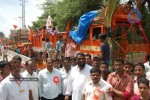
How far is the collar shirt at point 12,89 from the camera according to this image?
14.6ft

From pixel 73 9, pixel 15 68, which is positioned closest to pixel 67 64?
pixel 15 68

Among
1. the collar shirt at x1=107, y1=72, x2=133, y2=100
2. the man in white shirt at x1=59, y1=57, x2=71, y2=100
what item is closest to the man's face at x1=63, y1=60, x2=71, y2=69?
the man in white shirt at x1=59, y1=57, x2=71, y2=100

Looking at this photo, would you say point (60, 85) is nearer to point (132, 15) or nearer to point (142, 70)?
point (142, 70)

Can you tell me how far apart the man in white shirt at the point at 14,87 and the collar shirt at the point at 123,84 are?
1.31 metres

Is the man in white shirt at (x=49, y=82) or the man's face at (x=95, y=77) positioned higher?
the man's face at (x=95, y=77)

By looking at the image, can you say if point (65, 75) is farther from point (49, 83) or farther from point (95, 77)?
point (95, 77)

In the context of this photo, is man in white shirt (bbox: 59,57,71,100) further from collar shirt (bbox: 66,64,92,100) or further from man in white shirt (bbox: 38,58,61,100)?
collar shirt (bbox: 66,64,92,100)

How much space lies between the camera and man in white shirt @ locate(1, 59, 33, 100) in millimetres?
4441

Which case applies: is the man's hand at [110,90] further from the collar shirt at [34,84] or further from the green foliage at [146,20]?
the green foliage at [146,20]

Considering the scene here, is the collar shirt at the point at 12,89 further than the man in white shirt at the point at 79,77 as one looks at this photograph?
No

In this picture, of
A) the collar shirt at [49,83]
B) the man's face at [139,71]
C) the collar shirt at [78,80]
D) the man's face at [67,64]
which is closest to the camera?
the man's face at [139,71]

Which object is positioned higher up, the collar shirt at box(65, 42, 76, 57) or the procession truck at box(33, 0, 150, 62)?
the procession truck at box(33, 0, 150, 62)

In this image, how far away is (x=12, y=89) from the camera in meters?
4.46

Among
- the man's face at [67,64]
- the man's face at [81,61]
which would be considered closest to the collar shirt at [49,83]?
the man's face at [67,64]
